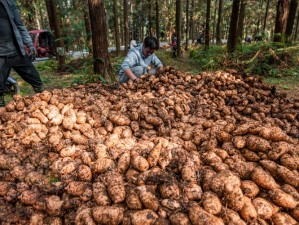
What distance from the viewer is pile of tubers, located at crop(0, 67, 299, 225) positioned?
168cm

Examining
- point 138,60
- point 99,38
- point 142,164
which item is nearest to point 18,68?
point 99,38

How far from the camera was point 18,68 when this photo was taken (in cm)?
404

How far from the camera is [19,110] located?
296 centimetres

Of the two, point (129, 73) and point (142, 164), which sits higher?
point (129, 73)

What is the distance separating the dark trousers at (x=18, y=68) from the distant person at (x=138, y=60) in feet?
5.17

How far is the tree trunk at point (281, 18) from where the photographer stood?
751 centimetres

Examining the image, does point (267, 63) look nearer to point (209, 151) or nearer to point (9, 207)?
point (209, 151)

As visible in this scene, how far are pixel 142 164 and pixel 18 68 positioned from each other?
3.13 m

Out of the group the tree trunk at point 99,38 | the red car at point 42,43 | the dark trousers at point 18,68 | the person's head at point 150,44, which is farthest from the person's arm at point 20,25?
the red car at point 42,43

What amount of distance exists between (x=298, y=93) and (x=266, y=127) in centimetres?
394

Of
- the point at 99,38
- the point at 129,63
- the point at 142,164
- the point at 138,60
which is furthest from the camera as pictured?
the point at 99,38

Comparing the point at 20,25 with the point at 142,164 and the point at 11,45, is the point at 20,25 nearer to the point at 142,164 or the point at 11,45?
the point at 11,45

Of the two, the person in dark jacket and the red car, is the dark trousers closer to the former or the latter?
the person in dark jacket

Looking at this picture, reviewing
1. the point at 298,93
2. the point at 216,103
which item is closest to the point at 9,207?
the point at 216,103
